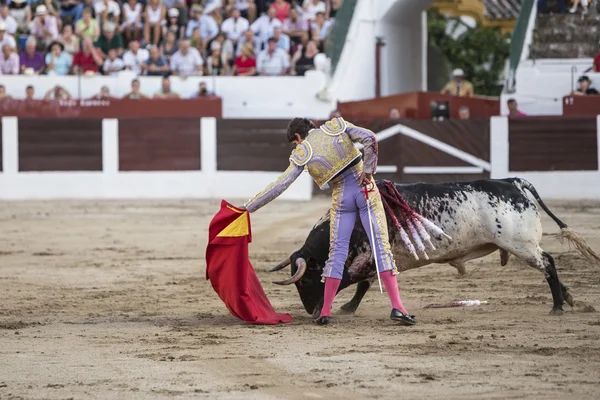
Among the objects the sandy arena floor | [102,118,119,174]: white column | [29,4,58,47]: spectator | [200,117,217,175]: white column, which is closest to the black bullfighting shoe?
the sandy arena floor

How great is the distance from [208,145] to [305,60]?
208 centimetres

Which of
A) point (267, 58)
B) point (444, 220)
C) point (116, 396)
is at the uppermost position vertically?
point (267, 58)

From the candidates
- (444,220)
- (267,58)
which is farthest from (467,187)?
(267,58)

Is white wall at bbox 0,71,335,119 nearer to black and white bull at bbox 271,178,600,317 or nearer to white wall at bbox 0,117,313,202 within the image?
white wall at bbox 0,117,313,202

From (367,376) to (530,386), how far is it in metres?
0.71

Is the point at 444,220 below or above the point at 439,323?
above

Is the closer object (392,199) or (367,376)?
(367,376)

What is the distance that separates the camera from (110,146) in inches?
672

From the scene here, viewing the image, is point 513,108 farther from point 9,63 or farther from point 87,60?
point 9,63

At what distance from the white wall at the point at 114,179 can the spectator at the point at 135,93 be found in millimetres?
409

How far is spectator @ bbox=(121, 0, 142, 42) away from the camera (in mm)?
18297

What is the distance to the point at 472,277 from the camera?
8.86 m

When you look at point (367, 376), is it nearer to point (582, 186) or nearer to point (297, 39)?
point (582, 186)

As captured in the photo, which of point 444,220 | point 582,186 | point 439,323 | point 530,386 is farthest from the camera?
point 582,186
